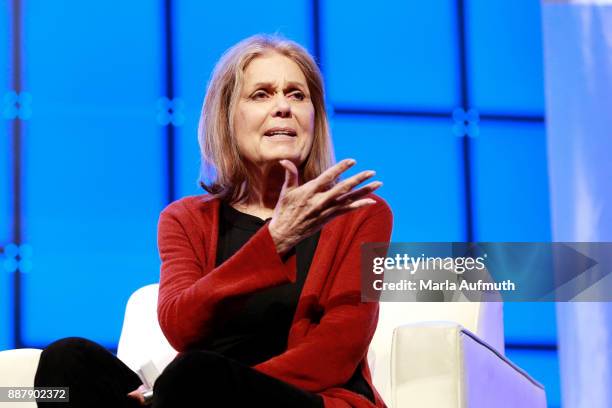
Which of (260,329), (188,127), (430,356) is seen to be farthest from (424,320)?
(188,127)

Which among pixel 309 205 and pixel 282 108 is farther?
pixel 282 108

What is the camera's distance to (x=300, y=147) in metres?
1.75

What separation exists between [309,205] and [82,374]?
45 centimetres

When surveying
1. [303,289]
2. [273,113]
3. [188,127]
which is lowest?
[303,289]

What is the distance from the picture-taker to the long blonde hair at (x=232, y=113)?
1825 millimetres

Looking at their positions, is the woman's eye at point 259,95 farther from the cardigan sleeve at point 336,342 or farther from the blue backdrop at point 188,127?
the blue backdrop at point 188,127

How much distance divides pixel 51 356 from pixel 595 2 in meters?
2.14

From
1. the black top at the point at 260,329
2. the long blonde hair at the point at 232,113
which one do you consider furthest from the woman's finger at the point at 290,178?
the long blonde hair at the point at 232,113

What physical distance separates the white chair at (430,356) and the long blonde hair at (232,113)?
387mm

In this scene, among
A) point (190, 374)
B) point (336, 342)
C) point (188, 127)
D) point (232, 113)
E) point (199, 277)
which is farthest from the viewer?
point (188, 127)

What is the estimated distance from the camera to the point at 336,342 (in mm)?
1553

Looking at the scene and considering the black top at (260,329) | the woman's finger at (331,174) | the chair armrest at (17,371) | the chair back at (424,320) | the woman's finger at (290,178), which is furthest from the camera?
the chair back at (424,320)

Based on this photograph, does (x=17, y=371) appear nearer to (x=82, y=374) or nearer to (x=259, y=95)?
(x=82, y=374)

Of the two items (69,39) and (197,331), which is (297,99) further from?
(69,39)
